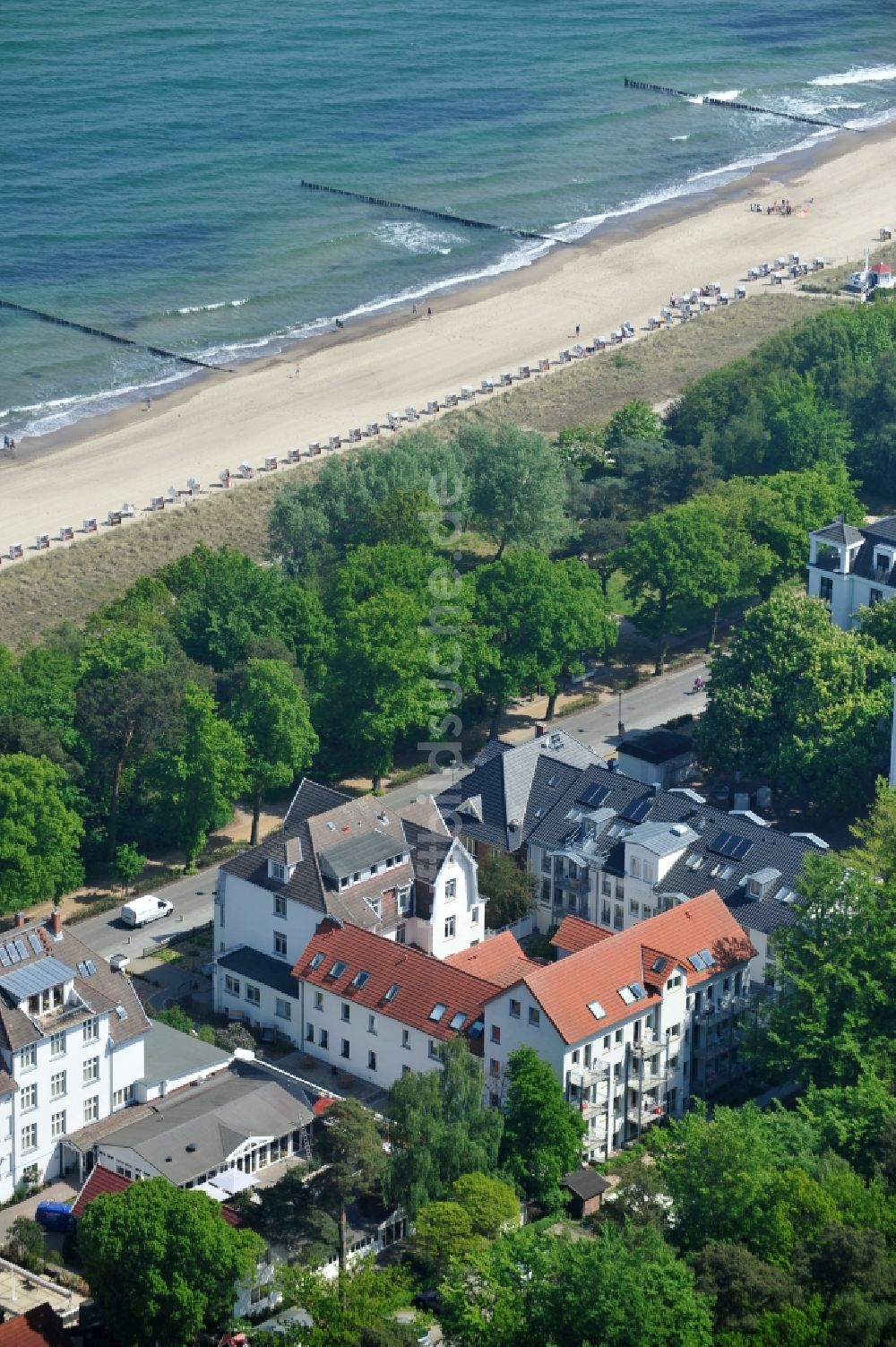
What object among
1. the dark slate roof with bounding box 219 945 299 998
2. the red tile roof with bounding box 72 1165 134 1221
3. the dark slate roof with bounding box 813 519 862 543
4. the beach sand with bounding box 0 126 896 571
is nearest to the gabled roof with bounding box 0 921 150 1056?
the red tile roof with bounding box 72 1165 134 1221

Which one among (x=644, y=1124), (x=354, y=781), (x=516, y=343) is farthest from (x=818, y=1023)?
(x=516, y=343)

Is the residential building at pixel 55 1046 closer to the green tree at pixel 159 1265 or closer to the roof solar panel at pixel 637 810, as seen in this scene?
the green tree at pixel 159 1265

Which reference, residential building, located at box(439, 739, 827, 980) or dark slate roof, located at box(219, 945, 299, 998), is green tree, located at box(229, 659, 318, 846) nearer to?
residential building, located at box(439, 739, 827, 980)

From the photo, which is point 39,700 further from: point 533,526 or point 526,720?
point 533,526

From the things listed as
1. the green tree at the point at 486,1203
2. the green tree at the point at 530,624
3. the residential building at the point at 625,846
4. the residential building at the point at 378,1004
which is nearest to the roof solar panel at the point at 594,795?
the residential building at the point at 625,846

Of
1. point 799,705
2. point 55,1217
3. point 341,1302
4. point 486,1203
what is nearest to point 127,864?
point 55,1217
